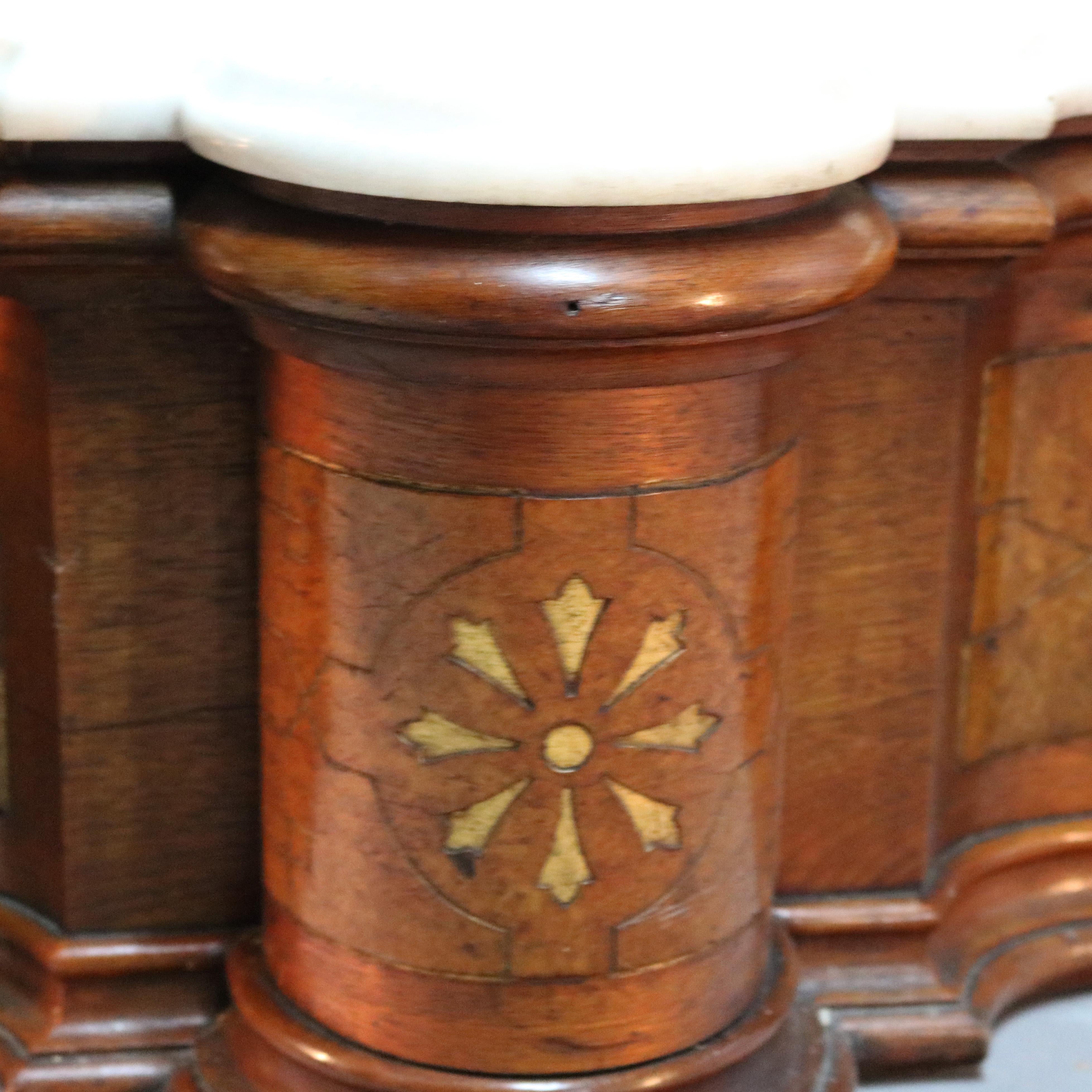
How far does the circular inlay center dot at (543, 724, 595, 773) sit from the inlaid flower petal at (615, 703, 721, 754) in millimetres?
21

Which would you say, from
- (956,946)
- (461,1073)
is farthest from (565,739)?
(956,946)

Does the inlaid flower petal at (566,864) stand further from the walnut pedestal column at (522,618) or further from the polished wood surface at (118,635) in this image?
the polished wood surface at (118,635)

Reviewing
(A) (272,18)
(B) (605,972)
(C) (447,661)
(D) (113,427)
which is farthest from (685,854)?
(A) (272,18)

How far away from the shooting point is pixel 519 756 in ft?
3.80

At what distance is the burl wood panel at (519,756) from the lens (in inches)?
44.4

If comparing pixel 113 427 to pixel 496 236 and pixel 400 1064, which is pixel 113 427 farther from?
pixel 400 1064

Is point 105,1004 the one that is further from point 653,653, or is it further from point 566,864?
point 653,653

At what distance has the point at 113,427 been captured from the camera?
125 cm

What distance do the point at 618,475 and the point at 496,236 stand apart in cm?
18

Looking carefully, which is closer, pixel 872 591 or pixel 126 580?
pixel 126 580

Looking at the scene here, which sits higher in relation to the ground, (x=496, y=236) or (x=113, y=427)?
(x=496, y=236)

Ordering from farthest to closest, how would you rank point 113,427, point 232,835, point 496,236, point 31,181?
1. point 232,835
2. point 113,427
3. point 31,181
4. point 496,236

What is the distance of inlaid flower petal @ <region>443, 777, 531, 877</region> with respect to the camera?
3.82 feet

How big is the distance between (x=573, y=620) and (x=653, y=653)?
0.20 feet
